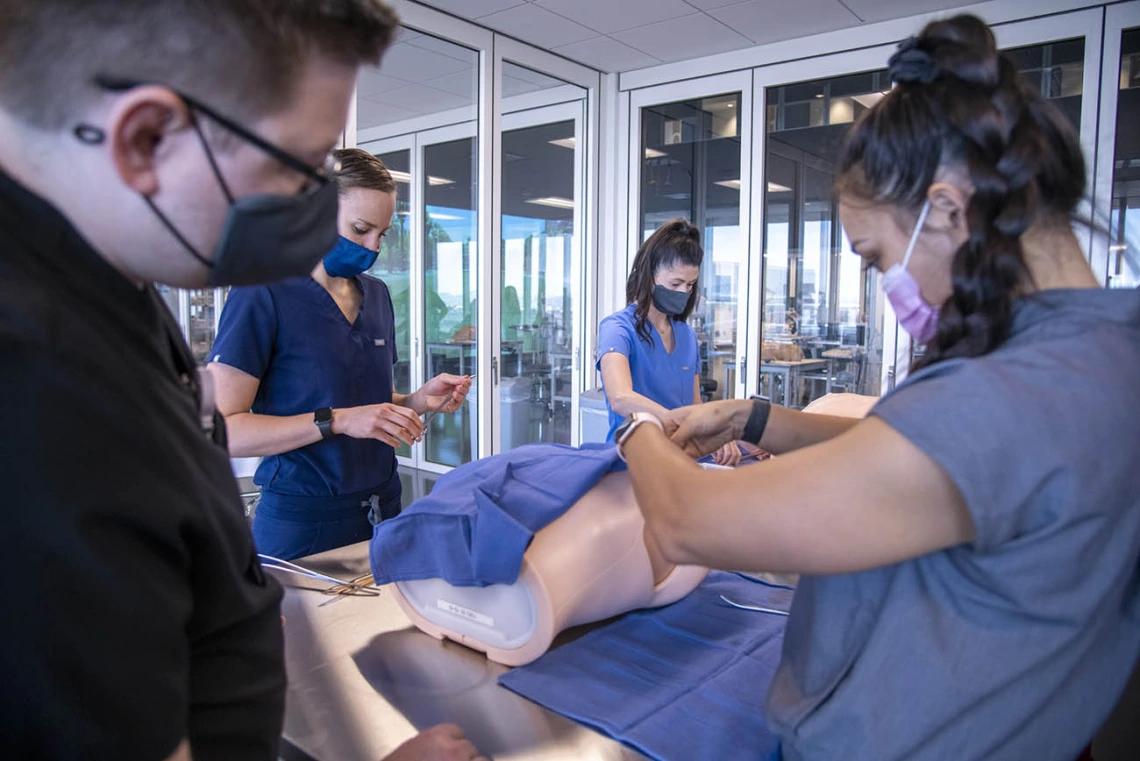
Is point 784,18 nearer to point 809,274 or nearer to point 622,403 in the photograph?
point 809,274

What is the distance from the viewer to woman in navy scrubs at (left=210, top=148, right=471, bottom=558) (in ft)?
5.50

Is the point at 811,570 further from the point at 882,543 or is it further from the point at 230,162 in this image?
the point at 230,162

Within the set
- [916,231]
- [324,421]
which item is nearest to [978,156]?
[916,231]

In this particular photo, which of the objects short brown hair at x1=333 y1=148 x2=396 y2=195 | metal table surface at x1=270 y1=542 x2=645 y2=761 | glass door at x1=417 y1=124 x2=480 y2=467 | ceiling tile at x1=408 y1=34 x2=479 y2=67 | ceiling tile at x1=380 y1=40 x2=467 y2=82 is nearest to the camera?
metal table surface at x1=270 y1=542 x2=645 y2=761

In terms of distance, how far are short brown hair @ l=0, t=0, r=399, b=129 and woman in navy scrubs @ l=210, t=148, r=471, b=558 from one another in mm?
1113

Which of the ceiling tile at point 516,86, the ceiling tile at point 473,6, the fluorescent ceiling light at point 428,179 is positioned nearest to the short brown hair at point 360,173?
the ceiling tile at point 473,6

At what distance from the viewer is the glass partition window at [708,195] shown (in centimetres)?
457

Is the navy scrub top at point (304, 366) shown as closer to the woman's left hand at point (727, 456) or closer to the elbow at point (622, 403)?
the elbow at point (622, 403)

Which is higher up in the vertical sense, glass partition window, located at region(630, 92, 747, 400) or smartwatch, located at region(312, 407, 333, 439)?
glass partition window, located at region(630, 92, 747, 400)

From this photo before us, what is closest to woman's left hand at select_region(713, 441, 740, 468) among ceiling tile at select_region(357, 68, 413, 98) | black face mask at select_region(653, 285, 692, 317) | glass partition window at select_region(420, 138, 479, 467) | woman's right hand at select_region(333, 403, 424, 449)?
woman's right hand at select_region(333, 403, 424, 449)

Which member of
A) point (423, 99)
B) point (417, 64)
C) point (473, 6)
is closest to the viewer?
point (473, 6)

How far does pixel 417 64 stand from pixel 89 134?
165 inches

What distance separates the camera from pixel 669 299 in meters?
2.74

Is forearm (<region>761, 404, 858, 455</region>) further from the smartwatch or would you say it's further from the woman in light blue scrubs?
the woman in light blue scrubs
